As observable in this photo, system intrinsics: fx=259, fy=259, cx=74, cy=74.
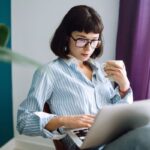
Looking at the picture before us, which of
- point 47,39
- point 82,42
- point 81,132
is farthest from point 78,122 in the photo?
point 47,39

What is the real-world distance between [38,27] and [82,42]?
885mm

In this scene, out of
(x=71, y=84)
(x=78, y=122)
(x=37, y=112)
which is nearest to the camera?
(x=78, y=122)

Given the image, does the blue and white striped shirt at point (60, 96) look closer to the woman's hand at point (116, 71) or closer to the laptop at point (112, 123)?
the woman's hand at point (116, 71)

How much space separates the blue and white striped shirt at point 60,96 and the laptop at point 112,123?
174 millimetres

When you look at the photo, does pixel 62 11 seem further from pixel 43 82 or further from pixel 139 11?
pixel 43 82

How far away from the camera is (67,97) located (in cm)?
116

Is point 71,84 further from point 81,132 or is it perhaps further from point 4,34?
point 4,34

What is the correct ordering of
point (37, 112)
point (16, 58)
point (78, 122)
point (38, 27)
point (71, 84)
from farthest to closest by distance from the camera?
→ point (38, 27), point (71, 84), point (37, 112), point (78, 122), point (16, 58)

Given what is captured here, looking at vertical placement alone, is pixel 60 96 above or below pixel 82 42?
below

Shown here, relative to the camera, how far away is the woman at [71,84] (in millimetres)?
1063

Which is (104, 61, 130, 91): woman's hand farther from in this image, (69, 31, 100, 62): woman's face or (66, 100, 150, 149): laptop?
(66, 100, 150, 149): laptop

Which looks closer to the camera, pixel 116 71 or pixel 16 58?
pixel 16 58

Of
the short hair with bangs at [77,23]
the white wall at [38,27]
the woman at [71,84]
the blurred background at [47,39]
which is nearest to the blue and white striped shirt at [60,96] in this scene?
the woman at [71,84]

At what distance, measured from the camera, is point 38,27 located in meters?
1.95
